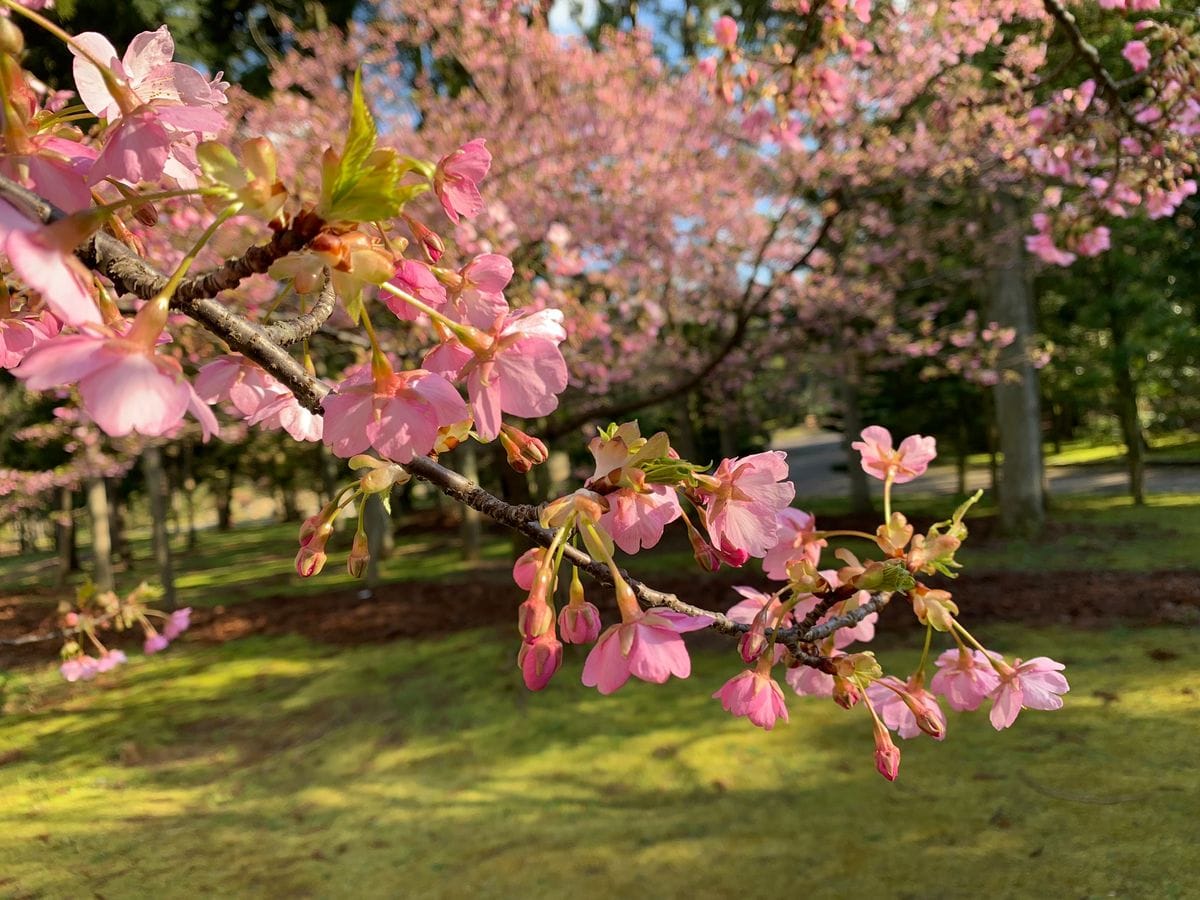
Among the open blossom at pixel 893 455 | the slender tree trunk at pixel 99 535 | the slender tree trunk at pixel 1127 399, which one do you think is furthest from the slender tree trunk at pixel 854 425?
the slender tree trunk at pixel 99 535

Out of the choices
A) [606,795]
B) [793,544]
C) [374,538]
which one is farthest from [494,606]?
[793,544]

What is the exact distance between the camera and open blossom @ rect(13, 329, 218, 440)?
44cm

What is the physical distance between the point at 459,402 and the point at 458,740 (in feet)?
14.4

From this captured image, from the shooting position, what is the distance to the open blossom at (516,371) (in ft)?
1.95

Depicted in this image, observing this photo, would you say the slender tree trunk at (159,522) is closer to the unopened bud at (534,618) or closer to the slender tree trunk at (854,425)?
the slender tree trunk at (854,425)

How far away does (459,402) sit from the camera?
22.3 inches

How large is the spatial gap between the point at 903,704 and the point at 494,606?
23.7ft

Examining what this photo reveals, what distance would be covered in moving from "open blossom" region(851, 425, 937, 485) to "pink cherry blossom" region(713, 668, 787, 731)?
397 millimetres

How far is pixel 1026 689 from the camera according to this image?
0.93 metres

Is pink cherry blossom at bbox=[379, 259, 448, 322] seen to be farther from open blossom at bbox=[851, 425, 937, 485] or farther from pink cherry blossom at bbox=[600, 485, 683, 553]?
open blossom at bbox=[851, 425, 937, 485]

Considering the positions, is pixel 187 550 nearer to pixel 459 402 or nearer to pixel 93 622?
pixel 93 622

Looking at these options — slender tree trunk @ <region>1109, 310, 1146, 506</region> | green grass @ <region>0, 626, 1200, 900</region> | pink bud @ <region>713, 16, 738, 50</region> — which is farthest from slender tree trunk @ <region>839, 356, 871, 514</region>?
pink bud @ <region>713, 16, 738, 50</region>

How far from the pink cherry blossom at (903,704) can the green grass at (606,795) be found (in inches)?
79.7

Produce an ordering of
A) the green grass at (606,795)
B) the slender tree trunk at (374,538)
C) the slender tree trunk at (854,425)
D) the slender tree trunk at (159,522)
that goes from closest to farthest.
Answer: the green grass at (606,795) → the slender tree trunk at (159,522) → the slender tree trunk at (374,538) → the slender tree trunk at (854,425)
